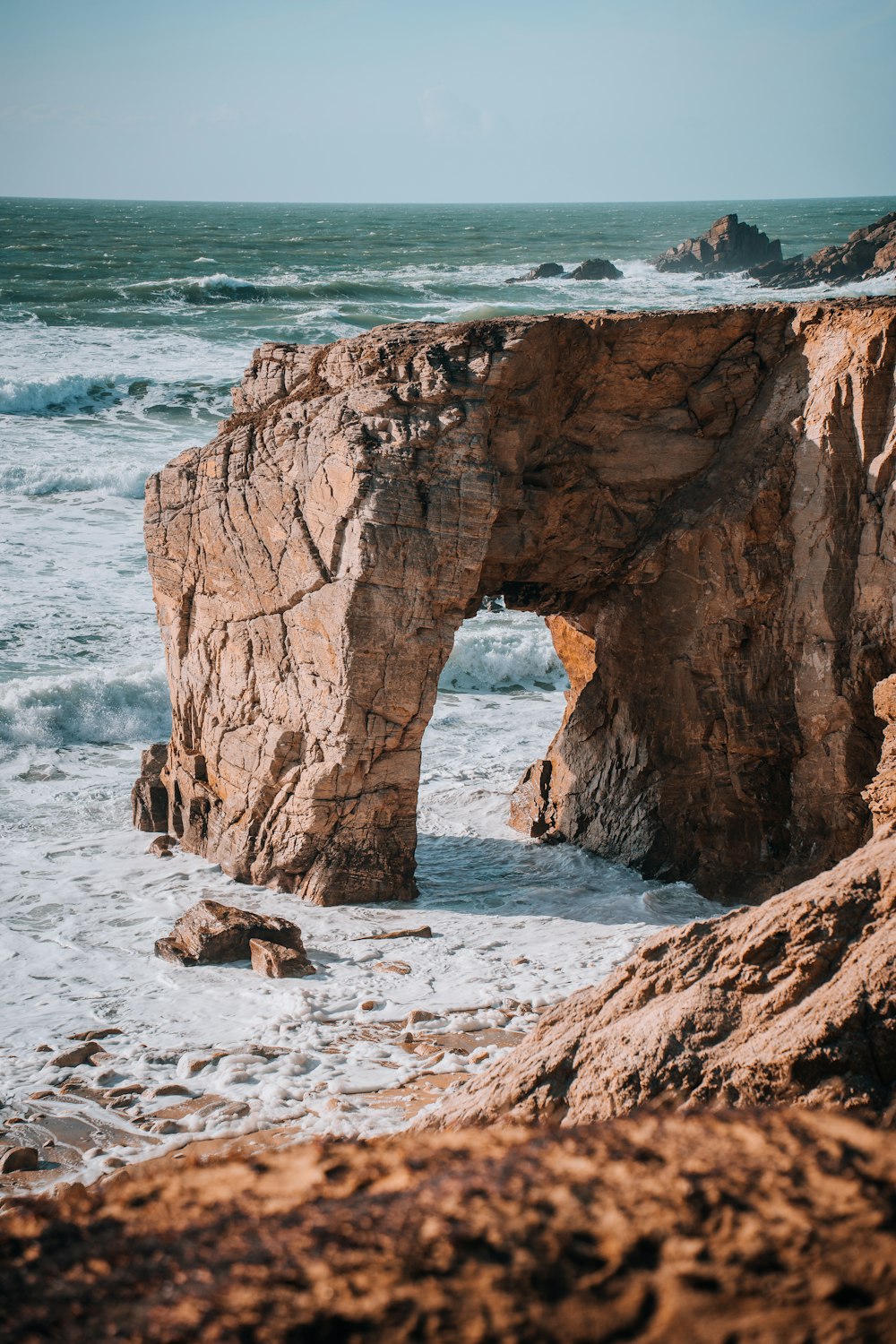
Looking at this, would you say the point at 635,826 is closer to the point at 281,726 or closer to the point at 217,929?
the point at 281,726

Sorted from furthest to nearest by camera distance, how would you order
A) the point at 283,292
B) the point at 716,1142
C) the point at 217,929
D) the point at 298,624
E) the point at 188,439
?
the point at 283,292 < the point at 188,439 < the point at 298,624 < the point at 217,929 < the point at 716,1142

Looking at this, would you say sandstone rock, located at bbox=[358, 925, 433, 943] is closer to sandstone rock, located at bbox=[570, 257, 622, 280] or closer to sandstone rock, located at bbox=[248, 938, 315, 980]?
sandstone rock, located at bbox=[248, 938, 315, 980]

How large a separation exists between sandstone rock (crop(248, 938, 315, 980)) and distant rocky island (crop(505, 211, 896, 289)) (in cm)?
4384

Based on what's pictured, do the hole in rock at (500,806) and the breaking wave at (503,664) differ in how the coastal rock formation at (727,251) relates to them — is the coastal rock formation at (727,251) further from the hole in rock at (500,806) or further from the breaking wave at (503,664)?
the breaking wave at (503,664)

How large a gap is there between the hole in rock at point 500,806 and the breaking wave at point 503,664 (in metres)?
0.01

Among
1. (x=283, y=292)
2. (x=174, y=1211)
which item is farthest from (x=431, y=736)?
(x=283, y=292)

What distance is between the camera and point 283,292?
4391 cm

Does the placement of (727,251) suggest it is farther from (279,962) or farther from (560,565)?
(279,962)

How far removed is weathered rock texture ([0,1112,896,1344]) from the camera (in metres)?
1.88

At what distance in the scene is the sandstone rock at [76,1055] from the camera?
645 cm

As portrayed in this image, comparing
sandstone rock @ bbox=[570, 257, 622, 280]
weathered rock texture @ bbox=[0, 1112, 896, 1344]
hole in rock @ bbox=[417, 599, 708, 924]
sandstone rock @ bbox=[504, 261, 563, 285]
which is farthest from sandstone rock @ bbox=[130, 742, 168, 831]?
sandstone rock @ bbox=[570, 257, 622, 280]

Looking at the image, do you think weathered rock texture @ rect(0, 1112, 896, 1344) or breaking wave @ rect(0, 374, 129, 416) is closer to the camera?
weathered rock texture @ rect(0, 1112, 896, 1344)

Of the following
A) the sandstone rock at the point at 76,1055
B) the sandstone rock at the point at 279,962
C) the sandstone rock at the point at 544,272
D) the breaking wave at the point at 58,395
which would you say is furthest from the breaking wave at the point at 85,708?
the sandstone rock at the point at 544,272

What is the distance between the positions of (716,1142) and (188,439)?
82.1 feet
